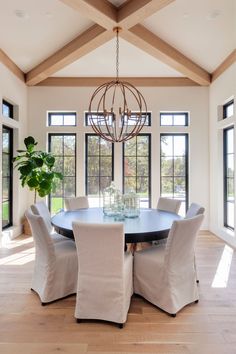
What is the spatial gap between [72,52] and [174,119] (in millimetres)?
2640

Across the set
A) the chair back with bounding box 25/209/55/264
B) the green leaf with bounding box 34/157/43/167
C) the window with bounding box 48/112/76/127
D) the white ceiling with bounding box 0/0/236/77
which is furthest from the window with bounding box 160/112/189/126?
the chair back with bounding box 25/209/55/264

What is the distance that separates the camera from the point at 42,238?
252cm

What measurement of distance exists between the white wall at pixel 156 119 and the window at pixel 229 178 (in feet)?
1.82

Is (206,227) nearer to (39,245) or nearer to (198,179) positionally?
(198,179)

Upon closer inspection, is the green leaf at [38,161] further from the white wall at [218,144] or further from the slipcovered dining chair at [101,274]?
the white wall at [218,144]

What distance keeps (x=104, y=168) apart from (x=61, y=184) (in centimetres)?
104

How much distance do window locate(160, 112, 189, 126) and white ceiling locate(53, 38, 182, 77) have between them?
867 mm

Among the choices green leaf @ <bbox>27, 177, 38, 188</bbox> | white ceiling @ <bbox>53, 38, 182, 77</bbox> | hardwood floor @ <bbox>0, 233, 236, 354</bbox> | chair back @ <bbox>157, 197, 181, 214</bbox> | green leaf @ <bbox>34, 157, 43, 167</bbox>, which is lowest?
hardwood floor @ <bbox>0, 233, 236, 354</bbox>

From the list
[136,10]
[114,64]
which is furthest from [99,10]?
[114,64]

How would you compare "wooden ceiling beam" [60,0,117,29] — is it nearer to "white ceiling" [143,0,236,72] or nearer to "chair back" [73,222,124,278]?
"white ceiling" [143,0,236,72]

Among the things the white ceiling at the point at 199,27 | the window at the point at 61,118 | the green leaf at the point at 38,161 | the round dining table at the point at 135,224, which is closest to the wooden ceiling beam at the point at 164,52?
the white ceiling at the point at 199,27

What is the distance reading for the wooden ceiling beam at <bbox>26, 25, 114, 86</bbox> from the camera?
12.8ft

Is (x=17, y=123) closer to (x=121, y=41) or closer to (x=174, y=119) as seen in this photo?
(x=121, y=41)

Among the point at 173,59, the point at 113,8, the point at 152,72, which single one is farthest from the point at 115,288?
the point at 152,72
